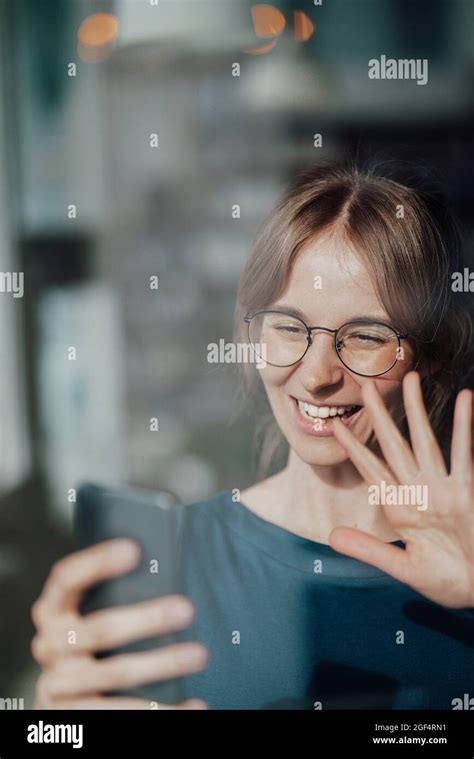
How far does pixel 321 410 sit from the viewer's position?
2.02m

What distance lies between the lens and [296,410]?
2027mm

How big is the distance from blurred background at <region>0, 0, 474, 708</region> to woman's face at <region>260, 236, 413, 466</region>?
12cm

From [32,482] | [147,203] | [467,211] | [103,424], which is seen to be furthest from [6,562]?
[467,211]

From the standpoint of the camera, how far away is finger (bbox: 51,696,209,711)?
2.10 m

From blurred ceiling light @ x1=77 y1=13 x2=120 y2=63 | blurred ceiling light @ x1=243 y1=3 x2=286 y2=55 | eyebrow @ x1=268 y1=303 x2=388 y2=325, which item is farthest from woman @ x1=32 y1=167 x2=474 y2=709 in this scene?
blurred ceiling light @ x1=77 y1=13 x2=120 y2=63

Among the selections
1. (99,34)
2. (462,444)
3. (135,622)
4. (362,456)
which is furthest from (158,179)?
(135,622)

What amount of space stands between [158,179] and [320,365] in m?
0.60

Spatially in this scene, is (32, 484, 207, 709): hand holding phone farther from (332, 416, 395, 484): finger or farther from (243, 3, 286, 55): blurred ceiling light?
(243, 3, 286, 55): blurred ceiling light

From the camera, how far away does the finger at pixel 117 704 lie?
2.10 metres

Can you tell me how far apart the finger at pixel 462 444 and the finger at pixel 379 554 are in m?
0.23

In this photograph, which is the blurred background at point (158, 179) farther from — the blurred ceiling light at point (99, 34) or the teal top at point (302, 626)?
the teal top at point (302, 626)

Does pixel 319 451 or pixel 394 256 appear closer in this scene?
pixel 394 256

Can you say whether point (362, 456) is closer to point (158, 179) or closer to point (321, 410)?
point (321, 410)
